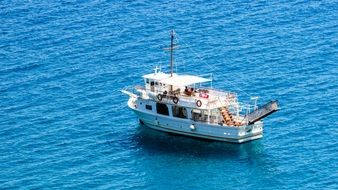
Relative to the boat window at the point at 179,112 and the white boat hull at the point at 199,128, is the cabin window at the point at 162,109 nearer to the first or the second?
the white boat hull at the point at 199,128

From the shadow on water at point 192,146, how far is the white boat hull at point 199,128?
73 cm

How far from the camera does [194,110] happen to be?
130000 millimetres

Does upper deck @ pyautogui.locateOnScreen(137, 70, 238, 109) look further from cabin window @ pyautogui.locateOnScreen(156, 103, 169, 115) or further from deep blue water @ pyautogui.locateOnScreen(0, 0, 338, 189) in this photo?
deep blue water @ pyautogui.locateOnScreen(0, 0, 338, 189)

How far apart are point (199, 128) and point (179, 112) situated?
4.09 metres

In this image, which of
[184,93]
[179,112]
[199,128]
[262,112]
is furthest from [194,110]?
[262,112]

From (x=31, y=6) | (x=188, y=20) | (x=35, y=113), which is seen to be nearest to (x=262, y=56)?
(x=188, y=20)

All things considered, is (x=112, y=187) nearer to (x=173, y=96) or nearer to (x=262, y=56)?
(x=173, y=96)

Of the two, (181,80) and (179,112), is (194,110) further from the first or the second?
(181,80)

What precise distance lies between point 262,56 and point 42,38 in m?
41.7

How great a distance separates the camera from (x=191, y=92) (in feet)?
432

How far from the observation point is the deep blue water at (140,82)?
120938mm

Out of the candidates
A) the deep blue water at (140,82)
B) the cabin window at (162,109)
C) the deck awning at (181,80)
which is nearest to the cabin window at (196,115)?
the deep blue water at (140,82)

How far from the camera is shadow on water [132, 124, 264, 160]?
126500 millimetres

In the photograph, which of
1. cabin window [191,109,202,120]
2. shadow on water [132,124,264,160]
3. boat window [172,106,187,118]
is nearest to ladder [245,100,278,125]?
shadow on water [132,124,264,160]
